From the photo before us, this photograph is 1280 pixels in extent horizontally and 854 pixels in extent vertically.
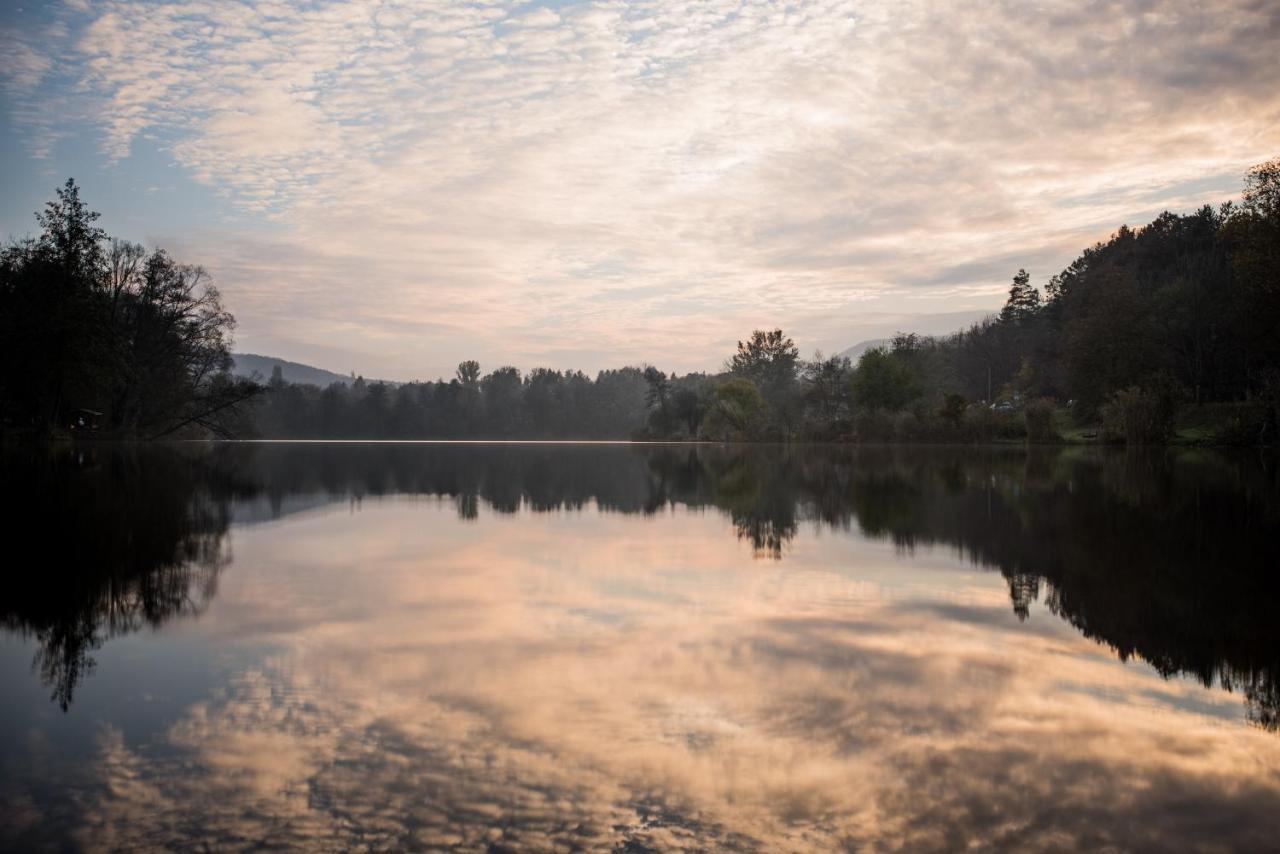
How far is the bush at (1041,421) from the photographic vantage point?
64312 mm

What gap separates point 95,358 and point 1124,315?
243 feet

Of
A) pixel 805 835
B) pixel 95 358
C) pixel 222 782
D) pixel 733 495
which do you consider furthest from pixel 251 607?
pixel 95 358

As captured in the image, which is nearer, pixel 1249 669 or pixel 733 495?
pixel 1249 669

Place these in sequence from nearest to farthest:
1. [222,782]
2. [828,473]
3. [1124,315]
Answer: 1. [222,782]
2. [828,473]
3. [1124,315]

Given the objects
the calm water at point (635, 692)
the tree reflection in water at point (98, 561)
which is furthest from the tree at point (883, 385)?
the calm water at point (635, 692)

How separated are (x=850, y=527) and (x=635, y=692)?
983cm

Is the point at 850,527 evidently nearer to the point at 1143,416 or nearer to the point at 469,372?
the point at 1143,416

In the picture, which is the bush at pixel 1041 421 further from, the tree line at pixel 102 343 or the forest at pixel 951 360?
the tree line at pixel 102 343

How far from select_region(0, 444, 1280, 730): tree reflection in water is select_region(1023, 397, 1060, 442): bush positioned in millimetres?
34819

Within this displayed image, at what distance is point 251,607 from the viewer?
771 centimetres

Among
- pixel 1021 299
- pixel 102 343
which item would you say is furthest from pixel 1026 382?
pixel 102 343

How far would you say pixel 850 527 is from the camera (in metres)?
14.5

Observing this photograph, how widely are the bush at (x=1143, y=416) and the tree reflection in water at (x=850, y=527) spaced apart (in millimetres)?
26595

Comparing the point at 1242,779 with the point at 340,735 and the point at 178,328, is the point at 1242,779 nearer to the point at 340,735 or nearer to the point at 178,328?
the point at 340,735
